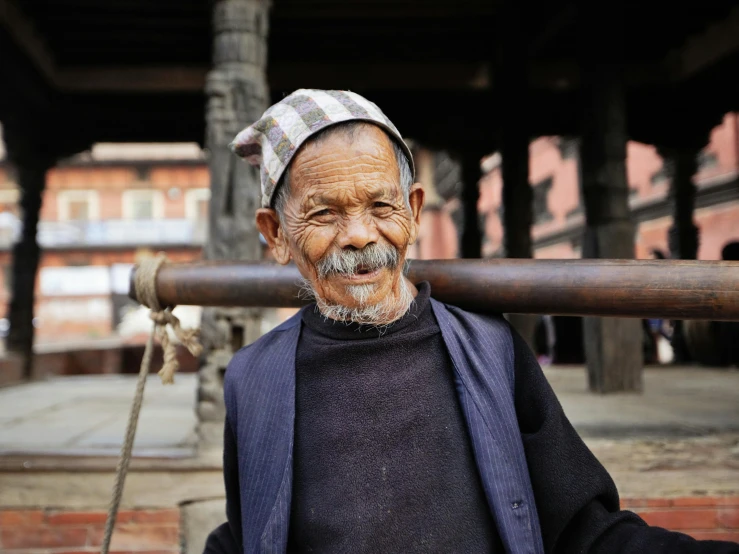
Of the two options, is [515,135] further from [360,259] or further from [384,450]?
[384,450]

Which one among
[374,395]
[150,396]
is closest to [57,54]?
[150,396]

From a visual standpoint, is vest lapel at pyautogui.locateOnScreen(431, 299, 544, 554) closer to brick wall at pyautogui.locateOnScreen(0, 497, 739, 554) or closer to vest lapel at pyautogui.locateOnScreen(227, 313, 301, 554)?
vest lapel at pyautogui.locateOnScreen(227, 313, 301, 554)

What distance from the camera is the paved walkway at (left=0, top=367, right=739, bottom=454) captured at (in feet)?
9.13

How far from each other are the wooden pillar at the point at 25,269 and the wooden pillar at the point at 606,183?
5663 millimetres

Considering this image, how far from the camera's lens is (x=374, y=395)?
1194 millimetres

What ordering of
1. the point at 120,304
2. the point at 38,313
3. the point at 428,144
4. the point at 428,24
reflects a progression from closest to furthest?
the point at 428,24 < the point at 428,144 < the point at 120,304 < the point at 38,313

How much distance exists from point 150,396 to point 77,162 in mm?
23810

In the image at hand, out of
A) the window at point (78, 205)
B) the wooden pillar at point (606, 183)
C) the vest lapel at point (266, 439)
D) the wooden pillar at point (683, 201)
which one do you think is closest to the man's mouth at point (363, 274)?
the vest lapel at point (266, 439)

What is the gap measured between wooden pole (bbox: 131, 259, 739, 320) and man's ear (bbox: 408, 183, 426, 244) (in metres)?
0.08

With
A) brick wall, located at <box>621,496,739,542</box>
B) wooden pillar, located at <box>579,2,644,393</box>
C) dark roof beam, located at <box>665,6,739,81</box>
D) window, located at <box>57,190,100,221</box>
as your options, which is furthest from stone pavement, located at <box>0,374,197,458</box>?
window, located at <box>57,190,100,221</box>

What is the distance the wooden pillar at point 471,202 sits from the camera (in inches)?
297

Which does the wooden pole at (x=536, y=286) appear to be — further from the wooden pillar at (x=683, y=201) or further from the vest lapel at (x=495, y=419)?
the wooden pillar at (x=683, y=201)

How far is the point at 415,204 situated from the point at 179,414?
299 cm

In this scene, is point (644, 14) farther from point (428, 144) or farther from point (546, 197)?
point (546, 197)
